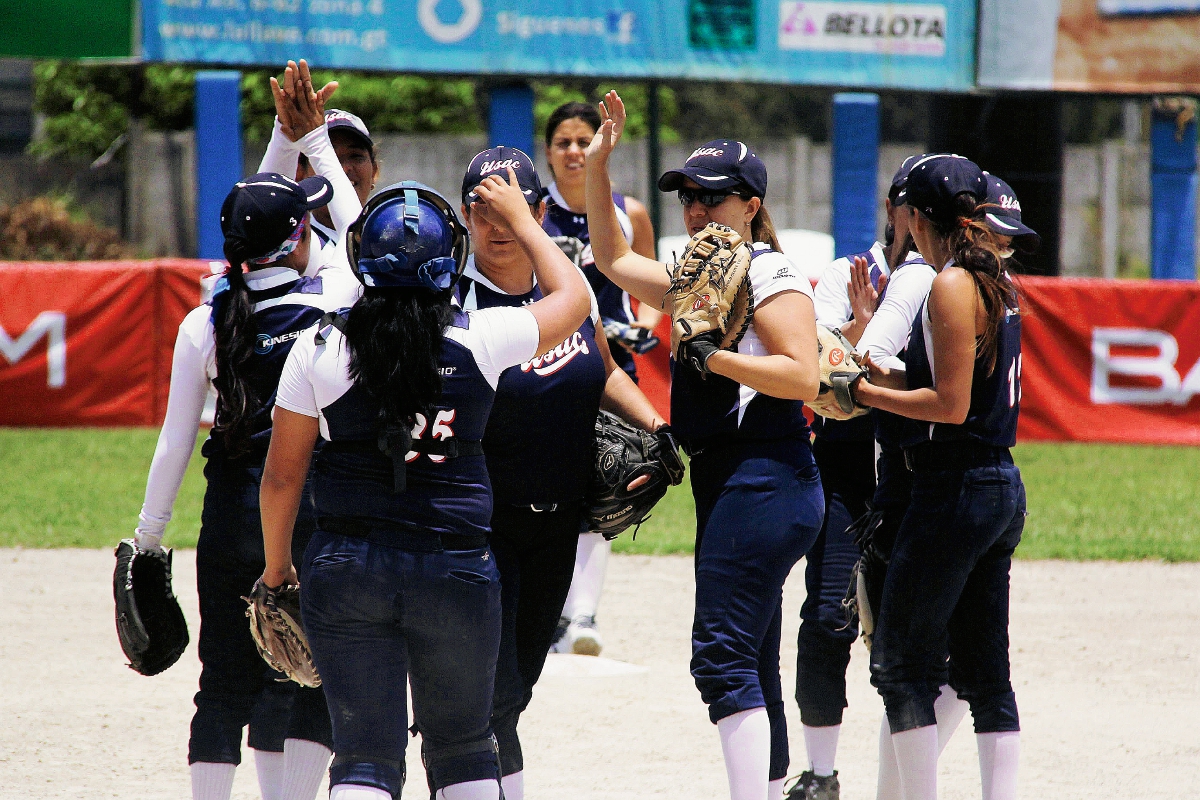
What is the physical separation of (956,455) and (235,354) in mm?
2026

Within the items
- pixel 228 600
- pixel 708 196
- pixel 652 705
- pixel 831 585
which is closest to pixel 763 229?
pixel 708 196

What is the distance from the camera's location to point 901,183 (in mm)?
4152

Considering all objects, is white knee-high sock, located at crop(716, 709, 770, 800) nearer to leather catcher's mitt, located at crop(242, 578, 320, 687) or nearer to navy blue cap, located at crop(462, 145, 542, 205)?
leather catcher's mitt, located at crop(242, 578, 320, 687)

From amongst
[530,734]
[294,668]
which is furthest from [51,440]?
[294,668]

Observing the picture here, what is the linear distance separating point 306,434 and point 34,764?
7.50 feet

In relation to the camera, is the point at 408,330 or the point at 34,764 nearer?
the point at 408,330

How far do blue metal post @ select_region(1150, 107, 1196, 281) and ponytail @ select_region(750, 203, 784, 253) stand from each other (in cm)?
1158

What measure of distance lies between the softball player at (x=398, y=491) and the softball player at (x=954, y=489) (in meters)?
1.22

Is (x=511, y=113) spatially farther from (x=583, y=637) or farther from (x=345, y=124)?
(x=345, y=124)

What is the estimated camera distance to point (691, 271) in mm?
3768

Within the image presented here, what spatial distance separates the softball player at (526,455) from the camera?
3885 millimetres

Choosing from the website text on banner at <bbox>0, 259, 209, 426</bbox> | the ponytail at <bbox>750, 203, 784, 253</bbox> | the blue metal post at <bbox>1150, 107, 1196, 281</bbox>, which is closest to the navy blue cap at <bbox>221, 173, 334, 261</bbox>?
the ponytail at <bbox>750, 203, 784, 253</bbox>

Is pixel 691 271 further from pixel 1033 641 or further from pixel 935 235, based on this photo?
pixel 1033 641

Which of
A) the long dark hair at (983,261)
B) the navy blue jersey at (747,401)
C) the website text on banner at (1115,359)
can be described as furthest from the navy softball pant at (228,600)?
the website text on banner at (1115,359)
